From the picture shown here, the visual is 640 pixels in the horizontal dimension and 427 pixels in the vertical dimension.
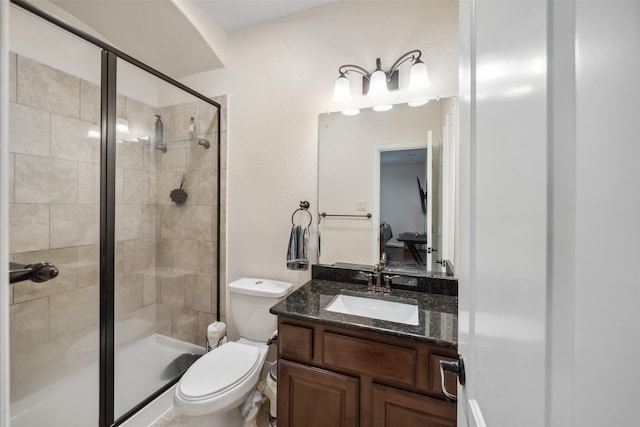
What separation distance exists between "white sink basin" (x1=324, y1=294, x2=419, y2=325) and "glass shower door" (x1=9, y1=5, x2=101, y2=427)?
136 cm

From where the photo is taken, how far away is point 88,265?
4.89ft

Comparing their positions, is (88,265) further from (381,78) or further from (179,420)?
(381,78)

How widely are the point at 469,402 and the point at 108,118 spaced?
1984mm

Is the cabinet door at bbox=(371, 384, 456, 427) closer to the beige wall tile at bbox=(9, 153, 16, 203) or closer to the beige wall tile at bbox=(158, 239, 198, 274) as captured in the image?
the beige wall tile at bbox=(158, 239, 198, 274)

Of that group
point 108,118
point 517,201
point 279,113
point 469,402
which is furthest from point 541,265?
point 108,118

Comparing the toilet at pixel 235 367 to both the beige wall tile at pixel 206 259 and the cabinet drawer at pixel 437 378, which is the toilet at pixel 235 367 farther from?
the cabinet drawer at pixel 437 378

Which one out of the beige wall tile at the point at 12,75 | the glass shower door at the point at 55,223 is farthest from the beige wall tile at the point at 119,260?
the beige wall tile at the point at 12,75

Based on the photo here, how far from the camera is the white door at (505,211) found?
297 mm

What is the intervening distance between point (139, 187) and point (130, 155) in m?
0.21

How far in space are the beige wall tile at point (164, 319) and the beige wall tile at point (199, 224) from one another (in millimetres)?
532

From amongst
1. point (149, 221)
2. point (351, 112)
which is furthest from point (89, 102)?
point (351, 112)

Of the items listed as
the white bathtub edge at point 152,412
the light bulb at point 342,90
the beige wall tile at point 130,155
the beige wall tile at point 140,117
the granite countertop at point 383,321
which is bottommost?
the white bathtub edge at point 152,412

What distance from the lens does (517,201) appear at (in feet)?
1.13

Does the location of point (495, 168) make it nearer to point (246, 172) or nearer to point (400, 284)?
point (400, 284)
